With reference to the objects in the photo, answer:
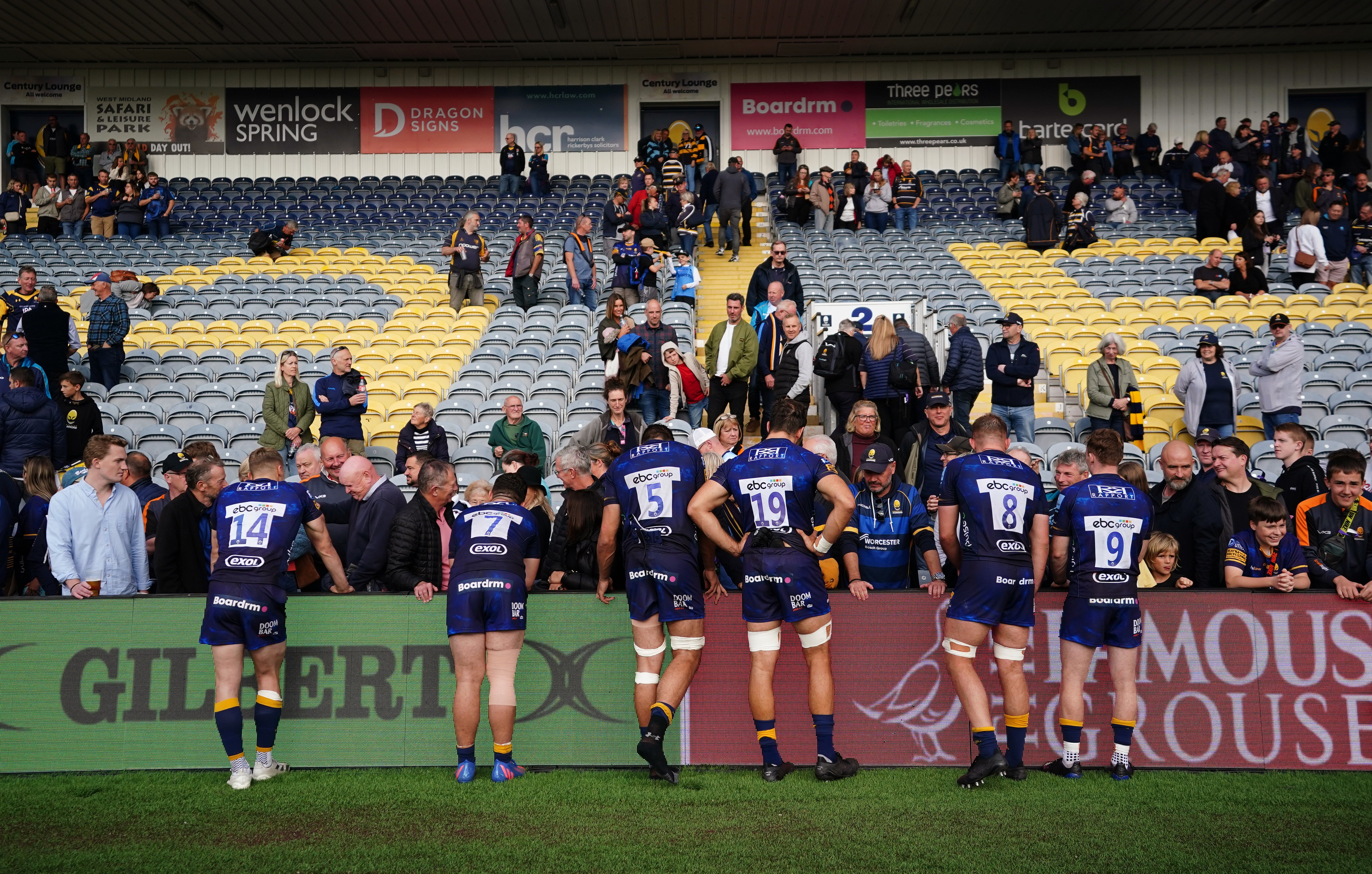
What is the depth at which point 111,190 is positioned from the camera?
2011cm

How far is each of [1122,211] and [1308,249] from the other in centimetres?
411

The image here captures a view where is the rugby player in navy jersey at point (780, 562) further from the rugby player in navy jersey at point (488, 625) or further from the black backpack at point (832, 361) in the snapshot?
the black backpack at point (832, 361)

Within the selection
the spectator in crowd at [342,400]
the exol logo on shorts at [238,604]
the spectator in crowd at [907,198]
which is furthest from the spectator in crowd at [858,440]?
the spectator in crowd at [907,198]

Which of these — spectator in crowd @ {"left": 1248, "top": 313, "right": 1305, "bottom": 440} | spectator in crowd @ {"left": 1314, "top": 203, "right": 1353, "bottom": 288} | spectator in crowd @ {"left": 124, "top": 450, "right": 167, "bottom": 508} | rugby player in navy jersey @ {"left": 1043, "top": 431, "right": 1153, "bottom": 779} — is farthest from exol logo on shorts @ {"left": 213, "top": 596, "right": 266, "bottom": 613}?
spectator in crowd @ {"left": 1314, "top": 203, "right": 1353, "bottom": 288}

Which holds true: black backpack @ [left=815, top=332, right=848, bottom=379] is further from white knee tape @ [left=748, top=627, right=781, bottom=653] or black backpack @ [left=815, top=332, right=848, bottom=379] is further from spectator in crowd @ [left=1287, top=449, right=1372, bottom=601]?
white knee tape @ [left=748, top=627, right=781, bottom=653]

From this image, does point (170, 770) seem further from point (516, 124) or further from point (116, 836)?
point (516, 124)

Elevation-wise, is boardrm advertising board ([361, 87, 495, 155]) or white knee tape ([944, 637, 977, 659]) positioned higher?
boardrm advertising board ([361, 87, 495, 155])

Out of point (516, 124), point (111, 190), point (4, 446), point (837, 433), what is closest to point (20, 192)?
point (111, 190)

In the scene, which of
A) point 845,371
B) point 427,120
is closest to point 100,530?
point 845,371

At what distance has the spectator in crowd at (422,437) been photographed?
9070 mm

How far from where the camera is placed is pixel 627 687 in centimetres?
584

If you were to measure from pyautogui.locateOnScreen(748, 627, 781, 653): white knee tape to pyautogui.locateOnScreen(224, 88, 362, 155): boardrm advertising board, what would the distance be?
2145cm

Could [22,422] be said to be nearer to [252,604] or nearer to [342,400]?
[342,400]

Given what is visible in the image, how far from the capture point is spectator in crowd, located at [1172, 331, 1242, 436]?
995 centimetres
